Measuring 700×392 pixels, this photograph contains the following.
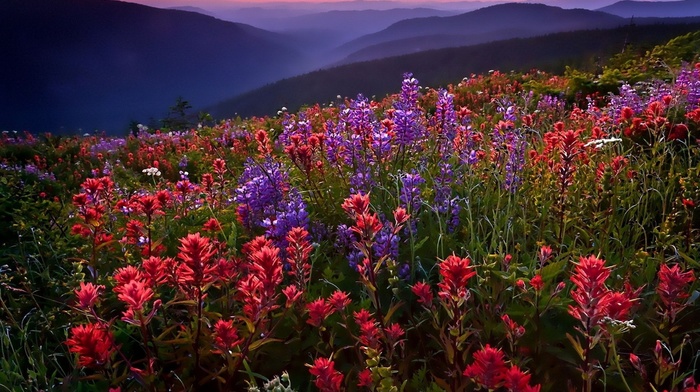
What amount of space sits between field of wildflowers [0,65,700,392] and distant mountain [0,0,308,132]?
94991 mm

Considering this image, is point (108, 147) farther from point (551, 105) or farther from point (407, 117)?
point (407, 117)

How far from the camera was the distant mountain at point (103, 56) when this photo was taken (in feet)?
386

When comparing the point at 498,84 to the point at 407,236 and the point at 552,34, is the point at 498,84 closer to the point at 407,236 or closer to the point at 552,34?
the point at 407,236

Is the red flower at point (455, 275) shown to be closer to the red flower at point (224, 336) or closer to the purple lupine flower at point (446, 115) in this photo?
the red flower at point (224, 336)

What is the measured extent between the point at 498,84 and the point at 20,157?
13200 millimetres

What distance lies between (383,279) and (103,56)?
508 ft

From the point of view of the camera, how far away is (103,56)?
5359 inches

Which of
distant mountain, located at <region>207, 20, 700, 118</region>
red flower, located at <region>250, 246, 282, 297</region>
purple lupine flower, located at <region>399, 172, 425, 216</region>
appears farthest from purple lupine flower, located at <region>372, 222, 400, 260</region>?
distant mountain, located at <region>207, 20, 700, 118</region>

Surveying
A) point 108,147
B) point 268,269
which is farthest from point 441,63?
point 268,269

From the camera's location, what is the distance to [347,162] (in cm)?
394

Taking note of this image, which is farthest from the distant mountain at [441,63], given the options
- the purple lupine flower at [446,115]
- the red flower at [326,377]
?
the red flower at [326,377]

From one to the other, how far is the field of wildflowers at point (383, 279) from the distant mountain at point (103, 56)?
95.0 metres

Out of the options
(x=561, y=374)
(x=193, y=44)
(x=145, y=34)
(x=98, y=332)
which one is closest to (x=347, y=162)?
(x=561, y=374)

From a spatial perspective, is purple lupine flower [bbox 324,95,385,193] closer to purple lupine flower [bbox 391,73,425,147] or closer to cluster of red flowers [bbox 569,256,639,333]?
purple lupine flower [bbox 391,73,425,147]
